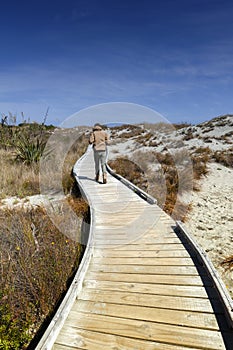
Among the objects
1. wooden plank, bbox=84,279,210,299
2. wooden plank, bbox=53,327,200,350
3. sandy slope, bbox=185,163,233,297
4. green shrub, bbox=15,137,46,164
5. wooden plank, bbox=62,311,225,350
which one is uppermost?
green shrub, bbox=15,137,46,164

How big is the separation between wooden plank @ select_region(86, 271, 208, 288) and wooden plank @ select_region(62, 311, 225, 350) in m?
0.70

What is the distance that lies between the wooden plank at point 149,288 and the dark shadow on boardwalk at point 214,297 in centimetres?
5

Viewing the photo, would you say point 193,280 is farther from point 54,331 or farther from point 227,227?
point 227,227

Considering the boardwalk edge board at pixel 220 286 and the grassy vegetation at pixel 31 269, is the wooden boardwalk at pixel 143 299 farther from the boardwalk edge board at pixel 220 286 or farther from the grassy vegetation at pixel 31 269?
the grassy vegetation at pixel 31 269

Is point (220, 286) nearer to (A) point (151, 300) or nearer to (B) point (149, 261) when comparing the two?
(A) point (151, 300)

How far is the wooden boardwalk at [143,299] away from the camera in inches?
88.3

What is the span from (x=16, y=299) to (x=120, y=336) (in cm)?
181

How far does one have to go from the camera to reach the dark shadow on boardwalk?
2.22 m

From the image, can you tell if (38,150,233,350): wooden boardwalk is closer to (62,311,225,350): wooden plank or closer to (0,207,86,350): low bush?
(62,311,225,350): wooden plank

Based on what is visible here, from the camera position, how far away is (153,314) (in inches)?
100

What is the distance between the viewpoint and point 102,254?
390cm

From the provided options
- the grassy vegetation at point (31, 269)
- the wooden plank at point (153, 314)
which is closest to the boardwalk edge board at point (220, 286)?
the wooden plank at point (153, 314)

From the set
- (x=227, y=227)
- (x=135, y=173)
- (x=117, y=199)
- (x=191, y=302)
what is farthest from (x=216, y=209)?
(x=191, y=302)

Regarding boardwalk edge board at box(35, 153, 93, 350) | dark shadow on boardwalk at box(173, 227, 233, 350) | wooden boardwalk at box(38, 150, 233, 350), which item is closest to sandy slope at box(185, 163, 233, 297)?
dark shadow on boardwalk at box(173, 227, 233, 350)
